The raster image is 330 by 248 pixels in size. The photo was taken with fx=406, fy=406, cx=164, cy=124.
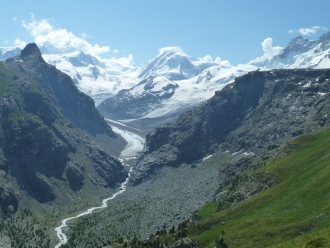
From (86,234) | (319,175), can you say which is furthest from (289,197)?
(86,234)

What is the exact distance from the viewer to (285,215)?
96812mm

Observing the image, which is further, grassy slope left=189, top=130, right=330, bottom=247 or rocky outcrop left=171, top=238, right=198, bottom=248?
rocky outcrop left=171, top=238, right=198, bottom=248

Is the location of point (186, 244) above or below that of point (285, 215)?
below

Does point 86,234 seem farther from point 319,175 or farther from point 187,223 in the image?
point 319,175

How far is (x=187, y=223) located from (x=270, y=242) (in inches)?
1575

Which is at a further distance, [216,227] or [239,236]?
[216,227]

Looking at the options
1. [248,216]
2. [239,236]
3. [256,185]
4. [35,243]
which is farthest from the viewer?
[35,243]

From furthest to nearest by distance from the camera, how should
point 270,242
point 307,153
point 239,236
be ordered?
point 307,153 → point 239,236 → point 270,242

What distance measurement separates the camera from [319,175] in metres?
115

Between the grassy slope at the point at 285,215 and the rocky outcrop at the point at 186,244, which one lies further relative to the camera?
the rocky outcrop at the point at 186,244

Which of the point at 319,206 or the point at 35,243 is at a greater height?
the point at 319,206

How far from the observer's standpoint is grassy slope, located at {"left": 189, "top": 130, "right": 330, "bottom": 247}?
84.2 metres

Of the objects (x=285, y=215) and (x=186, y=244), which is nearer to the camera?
(x=285, y=215)

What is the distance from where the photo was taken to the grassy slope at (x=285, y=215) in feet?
276
